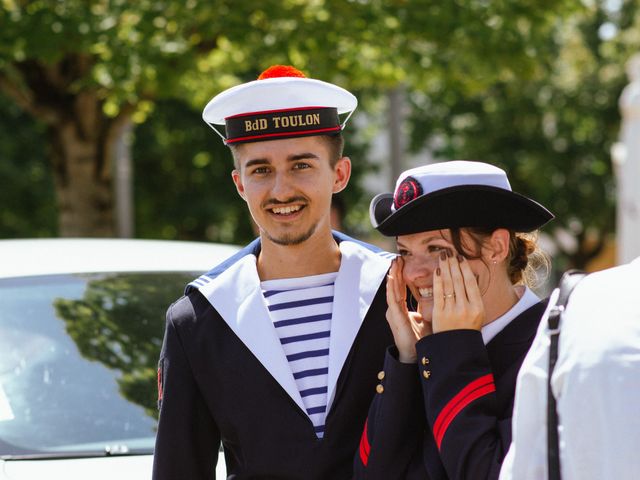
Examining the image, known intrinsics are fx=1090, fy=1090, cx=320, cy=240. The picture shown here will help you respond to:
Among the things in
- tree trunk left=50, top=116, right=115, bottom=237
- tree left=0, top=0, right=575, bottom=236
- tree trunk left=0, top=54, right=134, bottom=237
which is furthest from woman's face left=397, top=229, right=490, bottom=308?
tree trunk left=50, top=116, right=115, bottom=237

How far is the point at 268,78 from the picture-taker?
2629 millimetres

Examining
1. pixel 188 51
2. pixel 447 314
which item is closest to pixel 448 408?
pixel 447 314

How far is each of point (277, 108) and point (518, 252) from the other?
0.66 metres

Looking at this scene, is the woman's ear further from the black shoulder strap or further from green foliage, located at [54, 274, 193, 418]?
green foliage, located at [54, 274, 193, 418]

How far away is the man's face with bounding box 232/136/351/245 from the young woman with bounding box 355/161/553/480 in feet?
0.91

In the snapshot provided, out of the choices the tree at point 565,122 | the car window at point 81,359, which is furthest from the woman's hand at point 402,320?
the tree at point 565,122

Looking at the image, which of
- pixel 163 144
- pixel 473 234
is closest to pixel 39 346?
pixel 473 234

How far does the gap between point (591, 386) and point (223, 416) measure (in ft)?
3.79

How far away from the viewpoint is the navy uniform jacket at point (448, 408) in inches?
80.4

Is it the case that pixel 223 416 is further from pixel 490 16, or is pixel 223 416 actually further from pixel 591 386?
pixel 490 16

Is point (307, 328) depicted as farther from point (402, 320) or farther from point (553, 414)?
point (553, 414)

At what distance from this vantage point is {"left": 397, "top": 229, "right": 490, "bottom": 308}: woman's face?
2254 millimetres

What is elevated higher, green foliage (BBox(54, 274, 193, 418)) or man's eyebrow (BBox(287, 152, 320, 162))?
man's eyebrow (BBox(287, 152, 320, 162))

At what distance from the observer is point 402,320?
232 centimetres
